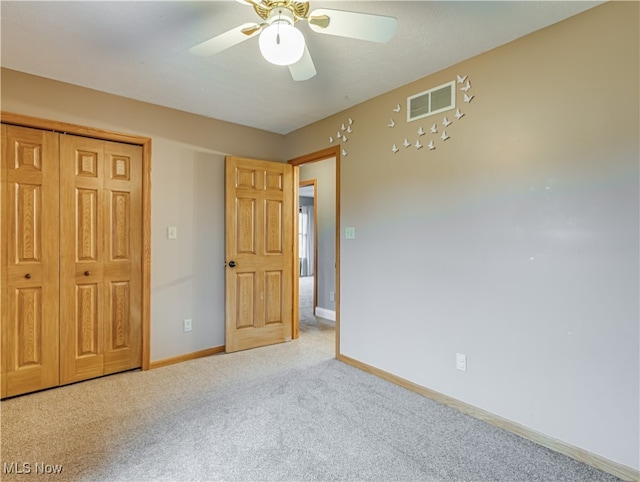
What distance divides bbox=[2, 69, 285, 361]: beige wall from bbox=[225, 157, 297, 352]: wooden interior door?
14 cm

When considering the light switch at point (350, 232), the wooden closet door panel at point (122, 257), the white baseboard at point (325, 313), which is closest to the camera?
the wooden closet door panel at point (122, 257)

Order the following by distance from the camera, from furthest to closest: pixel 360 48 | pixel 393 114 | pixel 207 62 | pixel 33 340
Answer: pixel 393 114, pixel 33 340, pixel 207 62, pixel 360 48

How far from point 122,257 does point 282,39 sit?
240 cm

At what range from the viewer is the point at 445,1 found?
1759 mm

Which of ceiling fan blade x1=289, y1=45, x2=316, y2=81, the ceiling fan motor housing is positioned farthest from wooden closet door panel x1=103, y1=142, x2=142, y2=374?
the ceiling fan motor housing

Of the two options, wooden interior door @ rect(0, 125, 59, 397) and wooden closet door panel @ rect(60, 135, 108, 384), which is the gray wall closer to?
wooden closet door panel @ rect(60, 135, 108, 384)

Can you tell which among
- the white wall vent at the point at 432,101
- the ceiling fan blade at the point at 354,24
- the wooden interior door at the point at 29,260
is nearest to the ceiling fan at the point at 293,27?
the ceiling fan blade at the point at 354,24

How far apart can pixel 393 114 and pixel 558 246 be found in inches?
62.7

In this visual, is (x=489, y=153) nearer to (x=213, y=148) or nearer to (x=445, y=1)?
(x=445, y=1)

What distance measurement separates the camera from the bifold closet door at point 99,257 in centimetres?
274

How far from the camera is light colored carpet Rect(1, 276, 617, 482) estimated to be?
68.6 inches

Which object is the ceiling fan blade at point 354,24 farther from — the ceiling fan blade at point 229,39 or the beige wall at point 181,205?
the beige wall at point 181,205

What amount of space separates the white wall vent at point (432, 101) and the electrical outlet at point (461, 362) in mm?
1754

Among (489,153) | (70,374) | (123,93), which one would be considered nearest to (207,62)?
(123,93)
